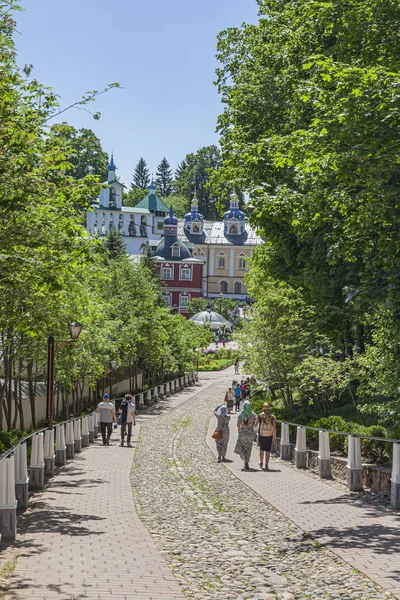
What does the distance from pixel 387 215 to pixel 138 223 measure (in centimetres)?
12871

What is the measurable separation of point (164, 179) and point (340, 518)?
171 meters

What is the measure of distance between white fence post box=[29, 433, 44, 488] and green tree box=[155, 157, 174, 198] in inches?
6501

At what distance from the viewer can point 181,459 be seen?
2134 cm

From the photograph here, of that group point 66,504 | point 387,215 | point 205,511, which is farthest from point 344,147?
A: point 66,504

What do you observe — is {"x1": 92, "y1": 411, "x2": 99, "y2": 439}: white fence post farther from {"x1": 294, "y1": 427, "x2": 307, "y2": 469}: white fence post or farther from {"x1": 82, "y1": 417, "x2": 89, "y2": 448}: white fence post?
{"x1": 294, "y1": 427, "x2": 307, "y2": 469}: white fence post

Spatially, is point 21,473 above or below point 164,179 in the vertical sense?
below

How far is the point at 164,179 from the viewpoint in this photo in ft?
590

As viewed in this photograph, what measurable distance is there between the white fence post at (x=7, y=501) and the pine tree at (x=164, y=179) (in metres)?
170

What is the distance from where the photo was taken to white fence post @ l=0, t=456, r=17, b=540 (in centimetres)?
955

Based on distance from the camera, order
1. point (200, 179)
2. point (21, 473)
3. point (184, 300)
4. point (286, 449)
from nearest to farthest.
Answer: point (21, 473) → point (286, 449) → point (184, 300) → point (200, 179)

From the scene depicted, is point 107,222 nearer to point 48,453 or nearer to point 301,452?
point 301,452

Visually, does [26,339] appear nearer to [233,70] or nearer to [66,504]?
[66,504]

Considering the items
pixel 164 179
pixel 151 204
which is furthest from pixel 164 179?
pixel 151 204

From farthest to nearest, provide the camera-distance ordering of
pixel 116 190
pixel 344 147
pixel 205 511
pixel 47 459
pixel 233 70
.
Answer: pixel 116 190 < pixel 233 70 < pixel 47 459 < pixel 344 147 < pixel 205 511
